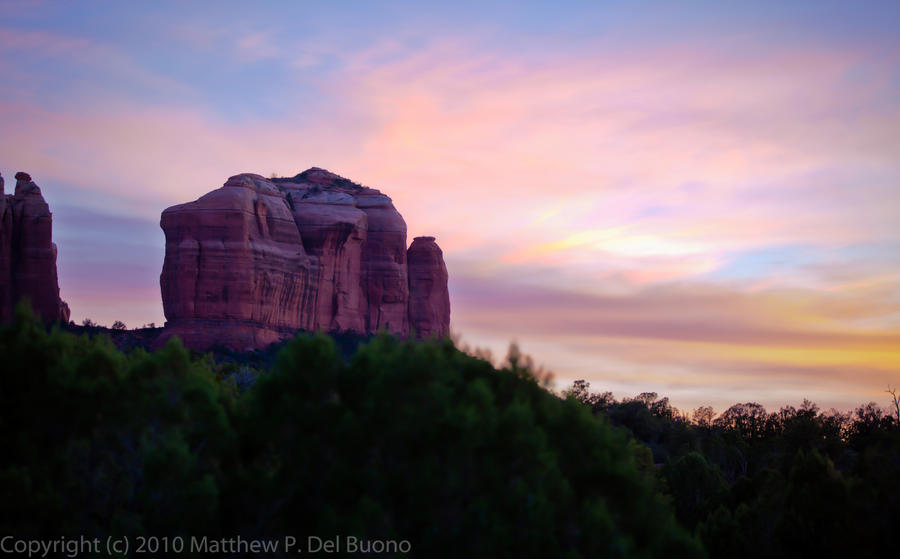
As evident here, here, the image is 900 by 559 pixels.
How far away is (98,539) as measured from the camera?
18.1 m

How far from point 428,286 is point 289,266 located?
2200 cm

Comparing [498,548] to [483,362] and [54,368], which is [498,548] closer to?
[483,362]

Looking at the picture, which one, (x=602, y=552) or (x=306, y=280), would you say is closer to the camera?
(x=602, y=552)

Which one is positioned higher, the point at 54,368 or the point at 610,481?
the point at 54,368

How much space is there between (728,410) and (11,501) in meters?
62.3

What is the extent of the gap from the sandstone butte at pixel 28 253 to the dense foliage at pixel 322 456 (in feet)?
224

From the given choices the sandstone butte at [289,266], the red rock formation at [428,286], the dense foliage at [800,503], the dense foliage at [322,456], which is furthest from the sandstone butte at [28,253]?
the dense foliage at [322,456]

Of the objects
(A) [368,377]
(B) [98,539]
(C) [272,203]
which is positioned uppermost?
(C) [272,203]

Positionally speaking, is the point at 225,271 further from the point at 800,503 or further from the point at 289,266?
the point at 800,503

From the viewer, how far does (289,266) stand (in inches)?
3541

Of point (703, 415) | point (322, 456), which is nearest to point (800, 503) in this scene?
point (322, 456)

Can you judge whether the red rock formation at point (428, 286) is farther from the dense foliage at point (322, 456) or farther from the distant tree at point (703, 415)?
the dense foliage at point (322, 456)

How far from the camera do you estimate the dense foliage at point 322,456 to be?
16.9 meters

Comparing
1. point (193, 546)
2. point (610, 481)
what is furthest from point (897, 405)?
point (193, 546)
